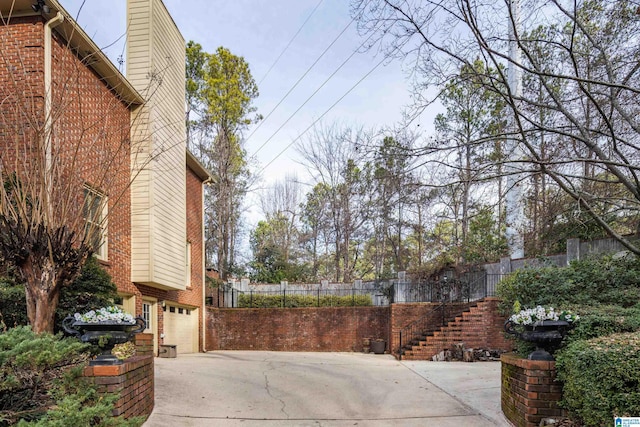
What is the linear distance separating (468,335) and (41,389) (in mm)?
12073

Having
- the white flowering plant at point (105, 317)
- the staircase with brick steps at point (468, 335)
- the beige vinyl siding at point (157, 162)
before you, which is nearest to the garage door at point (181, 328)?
the beige vinyl siding at point (157, 162)

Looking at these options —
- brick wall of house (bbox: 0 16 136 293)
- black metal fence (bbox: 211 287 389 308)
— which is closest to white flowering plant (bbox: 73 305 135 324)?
brick wall of house (bbox: 0 16 136 293)

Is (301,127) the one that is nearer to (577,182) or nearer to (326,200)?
(326,200)

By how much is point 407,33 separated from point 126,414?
5721 millimetres

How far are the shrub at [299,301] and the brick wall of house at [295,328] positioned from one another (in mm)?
937

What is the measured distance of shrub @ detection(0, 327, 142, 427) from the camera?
2920 mm

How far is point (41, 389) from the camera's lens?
3510mm

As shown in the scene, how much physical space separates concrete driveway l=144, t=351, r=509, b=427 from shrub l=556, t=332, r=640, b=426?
1555mm

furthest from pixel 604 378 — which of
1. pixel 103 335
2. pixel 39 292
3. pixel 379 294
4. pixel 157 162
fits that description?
pixel 379 294

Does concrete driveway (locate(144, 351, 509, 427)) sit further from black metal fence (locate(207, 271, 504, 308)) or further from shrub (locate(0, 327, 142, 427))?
black metal fence (locate(207, 271, 504, 308))

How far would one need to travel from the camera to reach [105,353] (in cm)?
423

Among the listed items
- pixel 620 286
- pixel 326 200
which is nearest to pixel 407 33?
pixel 620 286

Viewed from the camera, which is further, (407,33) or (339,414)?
(407,33)

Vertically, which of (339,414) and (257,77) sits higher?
(257,77)
